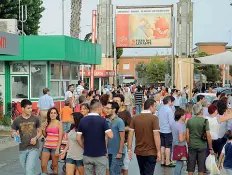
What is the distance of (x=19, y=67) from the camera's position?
23609 mm

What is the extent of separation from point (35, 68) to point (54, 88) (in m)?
1.45

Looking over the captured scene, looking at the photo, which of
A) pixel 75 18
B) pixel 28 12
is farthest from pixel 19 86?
pixel 28 12

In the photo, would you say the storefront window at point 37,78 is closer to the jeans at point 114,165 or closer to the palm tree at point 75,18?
the palm tree at point 75,18

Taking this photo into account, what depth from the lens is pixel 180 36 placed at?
45.3m

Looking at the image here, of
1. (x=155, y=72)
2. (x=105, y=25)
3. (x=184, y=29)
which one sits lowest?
(x=155, y=72)

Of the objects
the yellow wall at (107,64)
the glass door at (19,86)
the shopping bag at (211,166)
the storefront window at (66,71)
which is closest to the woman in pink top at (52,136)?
the shopping bag at (211,166)

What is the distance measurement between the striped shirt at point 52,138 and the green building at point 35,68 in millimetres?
13334

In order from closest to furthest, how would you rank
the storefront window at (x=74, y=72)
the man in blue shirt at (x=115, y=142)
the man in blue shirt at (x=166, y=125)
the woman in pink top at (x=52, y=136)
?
the man in blue shirt at (x=115, y=142) < the woman in pink top at (x=52, y=136) < the man in blue shirt at (x=166, y=125) < the storefront window at (x=74, y=72)

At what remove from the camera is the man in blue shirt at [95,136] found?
291 inches

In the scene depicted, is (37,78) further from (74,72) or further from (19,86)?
(74,72)

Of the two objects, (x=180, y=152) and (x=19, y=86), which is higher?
(x=19, y=86)

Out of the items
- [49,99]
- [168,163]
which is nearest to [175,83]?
[49,99]

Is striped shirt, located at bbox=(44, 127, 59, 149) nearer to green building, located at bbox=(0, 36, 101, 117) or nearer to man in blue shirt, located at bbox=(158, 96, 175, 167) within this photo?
man in blue shirt, located at bbox=(158, 96, 175, 167)

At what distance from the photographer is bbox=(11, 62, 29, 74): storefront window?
77.4ft
